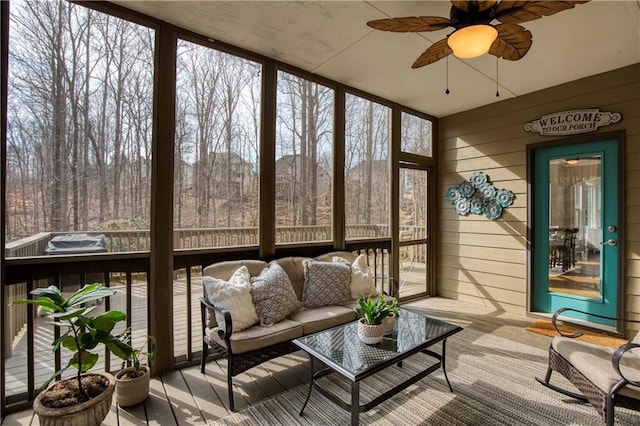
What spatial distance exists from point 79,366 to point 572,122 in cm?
509

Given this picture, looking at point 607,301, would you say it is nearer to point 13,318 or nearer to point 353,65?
point 353,65

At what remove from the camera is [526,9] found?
1722 mm

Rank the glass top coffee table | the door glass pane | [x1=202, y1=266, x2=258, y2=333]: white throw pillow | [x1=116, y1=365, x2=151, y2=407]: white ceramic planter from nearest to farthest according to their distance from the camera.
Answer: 1. the glass top coffee table
2. [x1=116, y1=365, x2=151, y2=407]: white ceramic planter
3. [x1=202, y1=266, x2=258, y2=333]: white throw pillow
4. the door glass pane

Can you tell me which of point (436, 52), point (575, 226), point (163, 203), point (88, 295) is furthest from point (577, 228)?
point (88, 295)

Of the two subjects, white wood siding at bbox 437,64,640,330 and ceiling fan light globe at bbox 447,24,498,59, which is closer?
ceiling fan light globe at bbox 447,24,498,59

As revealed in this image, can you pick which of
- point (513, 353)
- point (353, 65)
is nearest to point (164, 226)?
point (353, 65)

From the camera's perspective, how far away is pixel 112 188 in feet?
8.05

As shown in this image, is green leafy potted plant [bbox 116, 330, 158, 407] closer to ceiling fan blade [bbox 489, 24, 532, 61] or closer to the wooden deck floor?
the wooden deck floor

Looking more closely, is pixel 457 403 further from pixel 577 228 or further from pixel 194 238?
pixel 577 228

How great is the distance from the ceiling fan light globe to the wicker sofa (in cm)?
219

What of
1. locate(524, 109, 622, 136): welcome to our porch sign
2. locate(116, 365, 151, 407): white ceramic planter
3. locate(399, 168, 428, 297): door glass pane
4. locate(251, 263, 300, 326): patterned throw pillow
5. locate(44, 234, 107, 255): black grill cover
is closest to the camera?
locate(116, 365, 151, 407): white ceramic planter

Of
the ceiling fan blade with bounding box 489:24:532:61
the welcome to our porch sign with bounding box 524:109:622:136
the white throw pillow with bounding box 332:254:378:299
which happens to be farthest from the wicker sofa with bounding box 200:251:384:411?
the welcome to our porch sign with bounding box 524:109:622:136

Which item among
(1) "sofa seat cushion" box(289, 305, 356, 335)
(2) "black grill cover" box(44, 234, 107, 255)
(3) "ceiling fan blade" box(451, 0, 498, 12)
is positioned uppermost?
(3) "ceiling fan blade" box(451, 0, 498, 12)

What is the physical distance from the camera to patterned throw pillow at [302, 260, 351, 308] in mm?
2938
